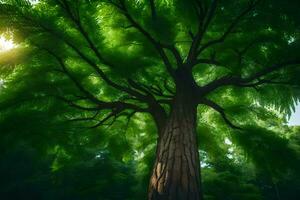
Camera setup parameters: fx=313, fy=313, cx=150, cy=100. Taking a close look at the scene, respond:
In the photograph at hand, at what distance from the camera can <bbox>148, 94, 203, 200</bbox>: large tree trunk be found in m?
3.92

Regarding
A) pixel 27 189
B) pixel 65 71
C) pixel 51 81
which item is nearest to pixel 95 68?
pixel 65 71

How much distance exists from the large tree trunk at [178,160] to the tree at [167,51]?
0.6 inches

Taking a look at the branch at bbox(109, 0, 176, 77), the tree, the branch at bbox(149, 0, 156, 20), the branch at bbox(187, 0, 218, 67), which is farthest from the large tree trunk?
the branch at bbox(149, 0, 156, 20)

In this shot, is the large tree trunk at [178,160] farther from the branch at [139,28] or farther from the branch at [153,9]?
the branch at [153,9]

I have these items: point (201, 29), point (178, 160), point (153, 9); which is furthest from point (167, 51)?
point (178, 160)

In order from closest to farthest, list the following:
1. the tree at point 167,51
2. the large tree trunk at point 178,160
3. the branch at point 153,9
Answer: the large tree trunk at point 178,160 → the tree at point 167,51 → the branch at point 153,9

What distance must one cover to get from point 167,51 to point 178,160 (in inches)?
85.7

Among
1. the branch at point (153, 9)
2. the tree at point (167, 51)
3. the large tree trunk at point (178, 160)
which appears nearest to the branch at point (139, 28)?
the tree at point (167, 51)

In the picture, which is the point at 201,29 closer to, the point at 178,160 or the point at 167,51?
the point at 167,51

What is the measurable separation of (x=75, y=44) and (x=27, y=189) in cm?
1791

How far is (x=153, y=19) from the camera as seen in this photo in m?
4.30

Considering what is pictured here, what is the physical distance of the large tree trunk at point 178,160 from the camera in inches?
154

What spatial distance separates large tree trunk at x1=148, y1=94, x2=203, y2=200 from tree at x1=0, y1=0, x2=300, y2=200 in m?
0.01

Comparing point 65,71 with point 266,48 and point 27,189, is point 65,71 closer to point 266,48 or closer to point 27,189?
point 266,48
